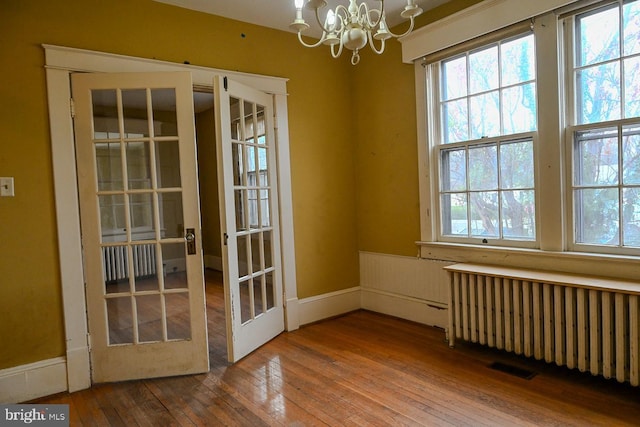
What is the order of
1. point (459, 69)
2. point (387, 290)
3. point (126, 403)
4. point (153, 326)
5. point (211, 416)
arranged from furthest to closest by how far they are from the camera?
point (387, 290)
point (459, 69)
point (153, 326)
point (126, 403)
point (211, 416)

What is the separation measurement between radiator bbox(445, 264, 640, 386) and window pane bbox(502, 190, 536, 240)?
1.02 ft

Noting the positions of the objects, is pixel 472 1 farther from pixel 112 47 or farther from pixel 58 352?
pixel 58 352

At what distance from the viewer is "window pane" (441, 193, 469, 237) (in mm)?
3324

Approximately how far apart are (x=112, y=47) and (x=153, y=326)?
6.55 ft

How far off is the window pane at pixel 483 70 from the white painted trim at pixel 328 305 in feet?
7.38

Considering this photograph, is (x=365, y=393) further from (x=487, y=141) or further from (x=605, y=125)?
(x=605, y=125)

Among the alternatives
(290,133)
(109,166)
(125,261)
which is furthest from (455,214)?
(109,166)

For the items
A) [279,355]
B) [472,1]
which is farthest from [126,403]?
[472,1]

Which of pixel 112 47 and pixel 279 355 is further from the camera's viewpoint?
pixel 279 355

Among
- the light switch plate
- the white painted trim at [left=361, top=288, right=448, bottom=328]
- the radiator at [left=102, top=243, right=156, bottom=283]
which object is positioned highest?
the light switch plate

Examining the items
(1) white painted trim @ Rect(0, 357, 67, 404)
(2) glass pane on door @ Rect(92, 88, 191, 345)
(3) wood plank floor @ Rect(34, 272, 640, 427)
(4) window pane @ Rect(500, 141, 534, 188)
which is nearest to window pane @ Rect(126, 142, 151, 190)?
(2) glass pane on door @ Rect(92, 88, 191, 345)

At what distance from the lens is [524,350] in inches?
106

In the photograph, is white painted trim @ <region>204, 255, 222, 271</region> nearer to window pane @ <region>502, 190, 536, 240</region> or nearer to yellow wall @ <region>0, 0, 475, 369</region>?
yellow wall @ <region>0, 0, 475, 369</region>

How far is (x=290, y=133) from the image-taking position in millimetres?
3695
